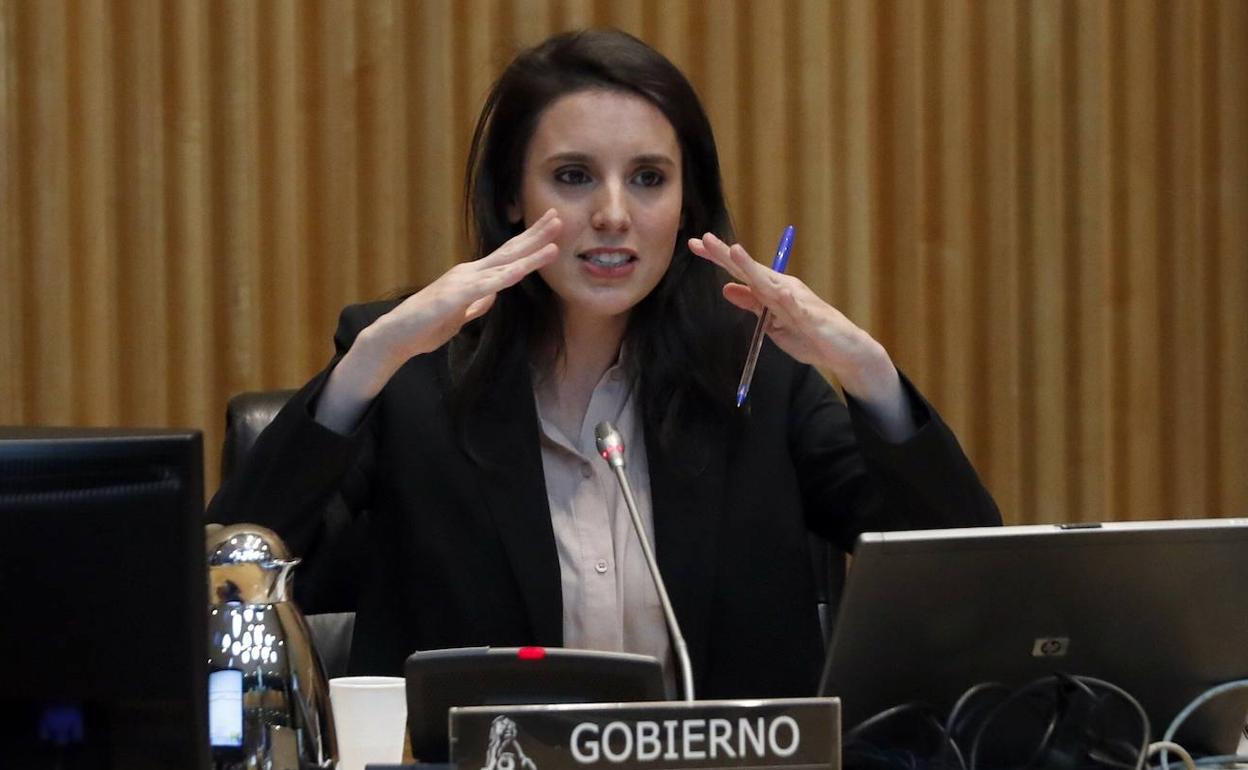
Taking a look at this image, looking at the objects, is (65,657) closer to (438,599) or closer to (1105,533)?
(1105,533)

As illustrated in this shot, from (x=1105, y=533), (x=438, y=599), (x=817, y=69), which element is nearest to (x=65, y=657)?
(x=1105, y=533)

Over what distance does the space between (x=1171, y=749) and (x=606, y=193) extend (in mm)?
986

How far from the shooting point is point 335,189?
111 inches

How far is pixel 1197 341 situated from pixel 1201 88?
0.50 meters

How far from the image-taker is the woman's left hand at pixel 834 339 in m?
1.83

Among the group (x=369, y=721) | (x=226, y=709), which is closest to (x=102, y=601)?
(x=226, y=709)

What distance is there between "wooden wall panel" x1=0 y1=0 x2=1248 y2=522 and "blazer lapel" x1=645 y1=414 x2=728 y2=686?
0.97 m

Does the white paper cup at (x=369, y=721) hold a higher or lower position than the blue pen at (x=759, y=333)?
lower

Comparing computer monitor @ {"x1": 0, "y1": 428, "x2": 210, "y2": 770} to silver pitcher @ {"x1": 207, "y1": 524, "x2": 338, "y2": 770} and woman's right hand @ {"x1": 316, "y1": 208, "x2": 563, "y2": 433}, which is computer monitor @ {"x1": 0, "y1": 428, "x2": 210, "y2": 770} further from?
woman's right hand @ {"x1": 316, "y1": 208, "x2": 563, "y2": 433}

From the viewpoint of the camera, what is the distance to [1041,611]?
4.39ft

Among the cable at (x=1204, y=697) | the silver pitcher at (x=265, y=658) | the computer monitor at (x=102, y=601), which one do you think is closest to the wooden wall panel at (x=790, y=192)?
the silver pitcher at (x=265, y=658)

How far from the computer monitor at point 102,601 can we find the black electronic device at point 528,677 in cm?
31

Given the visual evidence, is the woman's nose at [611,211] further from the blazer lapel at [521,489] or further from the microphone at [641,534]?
the microphone at [641,534]

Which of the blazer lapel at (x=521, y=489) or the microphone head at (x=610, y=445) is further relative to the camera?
the blazer lapel at (x=521, y=489)
